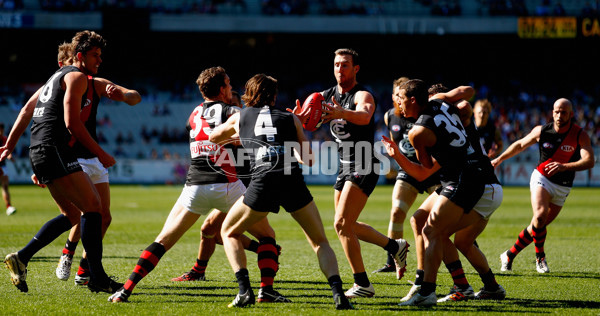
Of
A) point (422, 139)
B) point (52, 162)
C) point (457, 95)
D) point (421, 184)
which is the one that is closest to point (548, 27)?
point (421, 184)

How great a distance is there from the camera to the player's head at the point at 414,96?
20.6ft

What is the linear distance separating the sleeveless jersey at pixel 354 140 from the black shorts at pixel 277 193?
1235 millimetres

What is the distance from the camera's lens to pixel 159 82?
4553 centimetres

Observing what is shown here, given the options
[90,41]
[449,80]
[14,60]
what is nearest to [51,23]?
[14,60]

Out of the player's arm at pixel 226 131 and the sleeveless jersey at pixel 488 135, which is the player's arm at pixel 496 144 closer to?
the sleeveless jersey at pixel 488 135

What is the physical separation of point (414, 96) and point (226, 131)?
1799mm

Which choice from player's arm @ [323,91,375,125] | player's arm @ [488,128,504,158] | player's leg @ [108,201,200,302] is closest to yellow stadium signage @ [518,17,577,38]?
player's arm @ [488,128,504,158]

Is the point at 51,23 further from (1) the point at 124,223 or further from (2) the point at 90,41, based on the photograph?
(2) the point at 90,41

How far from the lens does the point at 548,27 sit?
39.7m

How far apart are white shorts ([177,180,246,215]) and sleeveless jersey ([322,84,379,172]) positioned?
132 cm

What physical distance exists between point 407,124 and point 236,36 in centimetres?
3615

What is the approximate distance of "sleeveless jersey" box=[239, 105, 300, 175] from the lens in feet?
19.9

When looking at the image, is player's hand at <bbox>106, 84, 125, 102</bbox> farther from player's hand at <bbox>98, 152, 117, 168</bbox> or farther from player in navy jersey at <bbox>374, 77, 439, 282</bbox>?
player in navy jersey at <bbox>374, 77, 439, 282</bbox>

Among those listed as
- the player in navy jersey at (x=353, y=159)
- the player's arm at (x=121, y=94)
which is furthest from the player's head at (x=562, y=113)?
the player's arm at (x=121, y=94)
